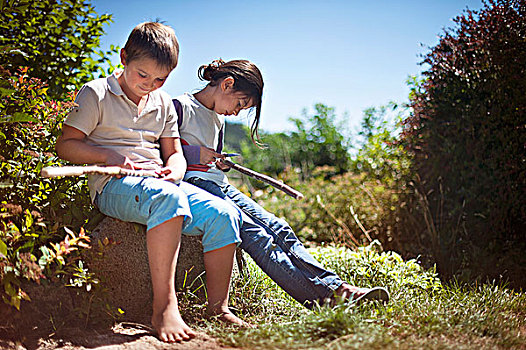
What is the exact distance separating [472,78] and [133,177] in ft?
11.0

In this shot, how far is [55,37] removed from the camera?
3.48m

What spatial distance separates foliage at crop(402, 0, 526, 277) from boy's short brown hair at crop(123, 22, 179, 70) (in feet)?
9.58

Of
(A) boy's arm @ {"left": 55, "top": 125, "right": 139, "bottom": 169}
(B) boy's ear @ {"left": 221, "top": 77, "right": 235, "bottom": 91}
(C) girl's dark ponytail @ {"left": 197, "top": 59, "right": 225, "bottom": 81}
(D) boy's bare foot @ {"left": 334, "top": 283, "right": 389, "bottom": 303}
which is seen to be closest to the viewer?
(A) boy's arm @ {"left": 55, "top": 125, "right": 139, "bottom": 169}

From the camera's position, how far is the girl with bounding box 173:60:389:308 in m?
2.61

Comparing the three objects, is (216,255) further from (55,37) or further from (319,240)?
(319,240)

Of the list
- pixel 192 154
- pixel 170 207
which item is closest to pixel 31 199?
pixel 170 207

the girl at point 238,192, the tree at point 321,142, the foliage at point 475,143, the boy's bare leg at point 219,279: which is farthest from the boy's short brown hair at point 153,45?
the tree at point 321,142

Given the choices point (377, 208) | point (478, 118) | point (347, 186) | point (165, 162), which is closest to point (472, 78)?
point (478, 118)

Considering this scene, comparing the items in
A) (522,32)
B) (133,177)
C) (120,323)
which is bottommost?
(120,323)

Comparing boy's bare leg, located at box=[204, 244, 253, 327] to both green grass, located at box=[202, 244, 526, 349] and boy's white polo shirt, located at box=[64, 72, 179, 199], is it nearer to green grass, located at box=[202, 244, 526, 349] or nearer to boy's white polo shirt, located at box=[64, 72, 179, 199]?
green grass, located at box=[202, 244, 526, 349]

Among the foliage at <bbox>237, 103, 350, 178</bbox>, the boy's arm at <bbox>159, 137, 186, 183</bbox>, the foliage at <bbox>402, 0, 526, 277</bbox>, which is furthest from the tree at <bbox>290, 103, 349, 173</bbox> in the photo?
the boy's arm at <bbox>159, 137, 186, 183</bbox>

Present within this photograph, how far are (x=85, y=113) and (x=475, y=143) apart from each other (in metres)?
3.40

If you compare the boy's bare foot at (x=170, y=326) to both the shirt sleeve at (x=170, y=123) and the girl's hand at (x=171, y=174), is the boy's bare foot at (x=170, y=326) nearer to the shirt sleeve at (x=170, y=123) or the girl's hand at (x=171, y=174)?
the girl's hand at (x=171, y=174)

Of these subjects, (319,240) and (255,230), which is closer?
(255,230)
